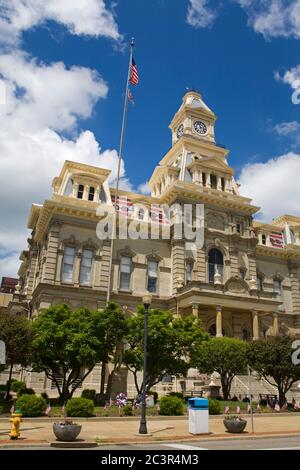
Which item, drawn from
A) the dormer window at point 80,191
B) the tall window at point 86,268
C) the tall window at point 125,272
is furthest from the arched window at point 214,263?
the dormer window at point 80,191

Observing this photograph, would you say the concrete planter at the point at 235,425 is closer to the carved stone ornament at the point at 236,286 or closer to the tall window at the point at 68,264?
the carved stone ornament at the point at 236,286

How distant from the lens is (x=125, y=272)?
41.6 m

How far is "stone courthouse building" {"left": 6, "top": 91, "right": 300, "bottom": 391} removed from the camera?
127ft

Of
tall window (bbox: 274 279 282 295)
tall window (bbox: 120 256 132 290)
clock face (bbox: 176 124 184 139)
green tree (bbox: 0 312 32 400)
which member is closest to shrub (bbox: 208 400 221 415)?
green tree (bbox: 0 312 32 400)

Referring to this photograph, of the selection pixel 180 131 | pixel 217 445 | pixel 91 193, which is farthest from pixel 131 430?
pixel 180 131

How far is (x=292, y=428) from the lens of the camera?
19797mm

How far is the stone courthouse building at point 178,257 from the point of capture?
3875 cm

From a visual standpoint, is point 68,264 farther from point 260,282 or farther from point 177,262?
point 260,282

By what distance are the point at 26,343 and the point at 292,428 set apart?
49.8 feet

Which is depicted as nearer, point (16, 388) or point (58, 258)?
point (16, 388)

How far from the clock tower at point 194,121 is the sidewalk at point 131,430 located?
3651 cm

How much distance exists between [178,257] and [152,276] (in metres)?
3.21

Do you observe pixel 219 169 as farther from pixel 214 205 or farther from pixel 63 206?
pixel 63 206
